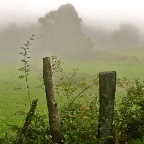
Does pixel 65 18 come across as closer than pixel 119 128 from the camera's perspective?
No

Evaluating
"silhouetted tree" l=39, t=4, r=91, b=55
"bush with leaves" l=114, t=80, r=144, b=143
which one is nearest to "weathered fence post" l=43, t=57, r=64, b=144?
"bush with leaves" l=114, t=80, r=144, b=143

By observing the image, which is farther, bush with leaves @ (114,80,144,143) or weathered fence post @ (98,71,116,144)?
bush with leaves @ (114,80,144,143)

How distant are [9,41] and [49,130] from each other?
14422 centimetres

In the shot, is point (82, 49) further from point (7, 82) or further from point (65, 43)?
point (7, 82)

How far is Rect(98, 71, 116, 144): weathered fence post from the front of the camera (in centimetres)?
1012

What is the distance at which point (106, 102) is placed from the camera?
1018 cm

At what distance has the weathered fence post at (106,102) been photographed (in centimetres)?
1012

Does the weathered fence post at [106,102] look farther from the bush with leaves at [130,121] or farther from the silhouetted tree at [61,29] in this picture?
the silhouetted tree at [61,29]

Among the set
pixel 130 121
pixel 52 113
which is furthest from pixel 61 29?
pixel 52 113

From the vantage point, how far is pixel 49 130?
11.0 m

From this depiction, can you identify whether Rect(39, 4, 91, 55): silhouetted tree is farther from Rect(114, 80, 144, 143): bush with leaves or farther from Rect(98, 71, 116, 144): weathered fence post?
Rect(98, 71, 116, 144): weathered fence post

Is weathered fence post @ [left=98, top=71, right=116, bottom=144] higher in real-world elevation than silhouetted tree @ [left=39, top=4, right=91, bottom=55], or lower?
lower

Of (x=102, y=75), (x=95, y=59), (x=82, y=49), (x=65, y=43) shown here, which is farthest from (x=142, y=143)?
(x=65, y=43)

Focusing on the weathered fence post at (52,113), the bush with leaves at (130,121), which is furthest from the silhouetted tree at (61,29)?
the weathered fence post at (52,113)
